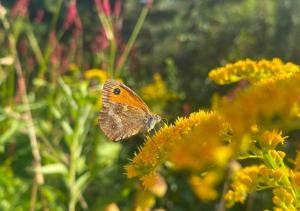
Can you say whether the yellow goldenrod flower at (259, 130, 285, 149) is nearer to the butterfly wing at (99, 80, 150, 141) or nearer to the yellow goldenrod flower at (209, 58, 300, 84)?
the yellow goldenrod flower at (209, 58, 300, 84)

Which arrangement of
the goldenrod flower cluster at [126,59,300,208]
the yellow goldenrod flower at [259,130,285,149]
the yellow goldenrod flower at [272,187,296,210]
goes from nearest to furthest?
the goldenrod flower cluster at [126,59,300,208] → the yellow goldenrod flower at [259,130,285,149] → the yellow goldenrod flower at [272,187,296,210]

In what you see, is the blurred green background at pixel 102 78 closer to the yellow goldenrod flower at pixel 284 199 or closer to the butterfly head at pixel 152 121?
the butterfly head at pixel 152 121

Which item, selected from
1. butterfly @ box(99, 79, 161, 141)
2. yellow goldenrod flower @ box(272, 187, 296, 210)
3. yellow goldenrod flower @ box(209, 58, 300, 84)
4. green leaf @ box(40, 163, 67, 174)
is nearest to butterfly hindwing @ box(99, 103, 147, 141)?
butterfly @ box(99, 79, 161, 141)

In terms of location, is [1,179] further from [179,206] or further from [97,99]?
[179,206]

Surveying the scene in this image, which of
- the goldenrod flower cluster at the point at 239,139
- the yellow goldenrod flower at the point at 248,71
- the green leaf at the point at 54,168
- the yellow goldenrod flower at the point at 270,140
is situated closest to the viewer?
the goldenrod flower cluster at the point at 239,139

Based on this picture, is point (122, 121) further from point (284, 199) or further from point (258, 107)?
point (258, 107)

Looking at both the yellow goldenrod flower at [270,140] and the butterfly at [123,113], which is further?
the butterfly at [123,113]

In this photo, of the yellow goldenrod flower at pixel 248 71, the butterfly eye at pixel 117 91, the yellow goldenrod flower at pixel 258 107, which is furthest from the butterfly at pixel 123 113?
the yellow goldenrod flower at pixel 258 107

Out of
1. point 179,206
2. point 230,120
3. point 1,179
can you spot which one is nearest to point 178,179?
point 179,206
